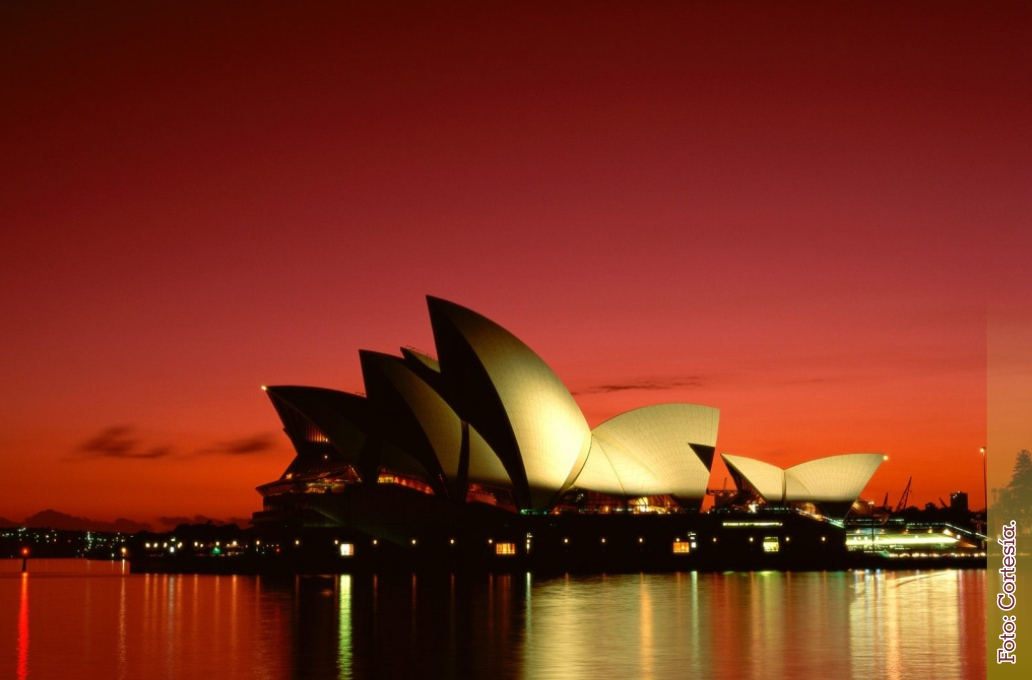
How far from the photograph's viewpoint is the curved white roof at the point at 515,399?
192 feet

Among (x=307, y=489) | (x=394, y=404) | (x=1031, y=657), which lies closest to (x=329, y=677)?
(x=1031, y=657)

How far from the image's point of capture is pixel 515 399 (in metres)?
60.7

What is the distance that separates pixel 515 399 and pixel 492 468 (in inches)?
270

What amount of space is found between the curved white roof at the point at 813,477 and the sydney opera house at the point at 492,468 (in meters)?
3.30

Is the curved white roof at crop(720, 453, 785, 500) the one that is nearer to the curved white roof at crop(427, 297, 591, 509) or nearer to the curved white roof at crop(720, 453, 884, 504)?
the curved white roof at crop(720, 453, 884, 504)

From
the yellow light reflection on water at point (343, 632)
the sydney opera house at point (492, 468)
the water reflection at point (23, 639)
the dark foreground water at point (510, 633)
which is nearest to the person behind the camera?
the yellow light reflection on water at point (343, 632)

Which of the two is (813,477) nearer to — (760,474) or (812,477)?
(812,477)

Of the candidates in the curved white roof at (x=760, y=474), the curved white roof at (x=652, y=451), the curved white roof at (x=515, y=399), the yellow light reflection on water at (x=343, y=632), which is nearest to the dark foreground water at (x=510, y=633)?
the yellow light reflection on water at (x=343, y=632)

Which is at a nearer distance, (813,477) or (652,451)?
(652,451)

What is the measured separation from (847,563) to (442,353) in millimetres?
29954

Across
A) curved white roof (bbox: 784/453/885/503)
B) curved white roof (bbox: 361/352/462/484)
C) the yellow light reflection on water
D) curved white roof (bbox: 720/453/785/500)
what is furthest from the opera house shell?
the yellow light reflection on water

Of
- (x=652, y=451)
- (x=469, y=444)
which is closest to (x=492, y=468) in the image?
(x=469, y=444)

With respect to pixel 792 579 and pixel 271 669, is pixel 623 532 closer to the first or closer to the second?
pixel 792 579

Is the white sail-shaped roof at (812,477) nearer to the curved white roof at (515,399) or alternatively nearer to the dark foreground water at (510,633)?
the curved white roof at (515,399)
